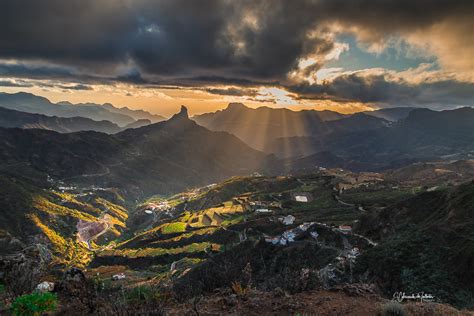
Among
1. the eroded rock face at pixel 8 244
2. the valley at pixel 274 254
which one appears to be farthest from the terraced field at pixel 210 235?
the eroded rock face at pixel 8 244

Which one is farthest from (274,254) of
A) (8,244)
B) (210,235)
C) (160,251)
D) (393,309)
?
(8,244)

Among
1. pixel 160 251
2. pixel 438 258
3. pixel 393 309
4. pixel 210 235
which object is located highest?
pixel 393 309

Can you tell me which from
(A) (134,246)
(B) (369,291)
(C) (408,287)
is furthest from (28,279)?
(A) (134,246)

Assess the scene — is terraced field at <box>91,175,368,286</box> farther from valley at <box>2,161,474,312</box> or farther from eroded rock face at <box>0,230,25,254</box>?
eroded rock face at <box>0,230,25,254</box>

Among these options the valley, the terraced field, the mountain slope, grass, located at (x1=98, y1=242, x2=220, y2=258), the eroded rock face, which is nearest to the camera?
the valley

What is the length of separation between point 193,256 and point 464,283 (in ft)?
399

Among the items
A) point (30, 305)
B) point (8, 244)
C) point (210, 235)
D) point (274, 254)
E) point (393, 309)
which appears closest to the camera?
point (30, 305)

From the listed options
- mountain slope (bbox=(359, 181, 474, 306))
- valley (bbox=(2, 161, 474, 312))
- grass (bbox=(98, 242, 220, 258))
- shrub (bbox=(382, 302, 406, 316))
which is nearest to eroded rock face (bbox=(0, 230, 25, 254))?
valley (bbox=(2, 161, 474, 312))

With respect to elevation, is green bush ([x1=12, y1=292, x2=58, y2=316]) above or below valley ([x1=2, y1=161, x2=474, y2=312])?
above

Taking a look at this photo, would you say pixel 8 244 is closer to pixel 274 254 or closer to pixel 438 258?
pixel 274 254

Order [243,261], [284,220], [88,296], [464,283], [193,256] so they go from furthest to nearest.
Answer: [193,256] < [284,220] < [243,261] < [464,283] < [88,296]

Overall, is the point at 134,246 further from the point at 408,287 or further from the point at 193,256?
the point at 408,287

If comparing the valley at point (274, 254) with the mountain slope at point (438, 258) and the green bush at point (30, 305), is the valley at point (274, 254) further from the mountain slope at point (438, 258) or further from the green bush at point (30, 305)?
the green bush at point (30, 305)

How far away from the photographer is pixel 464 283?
131 ft
